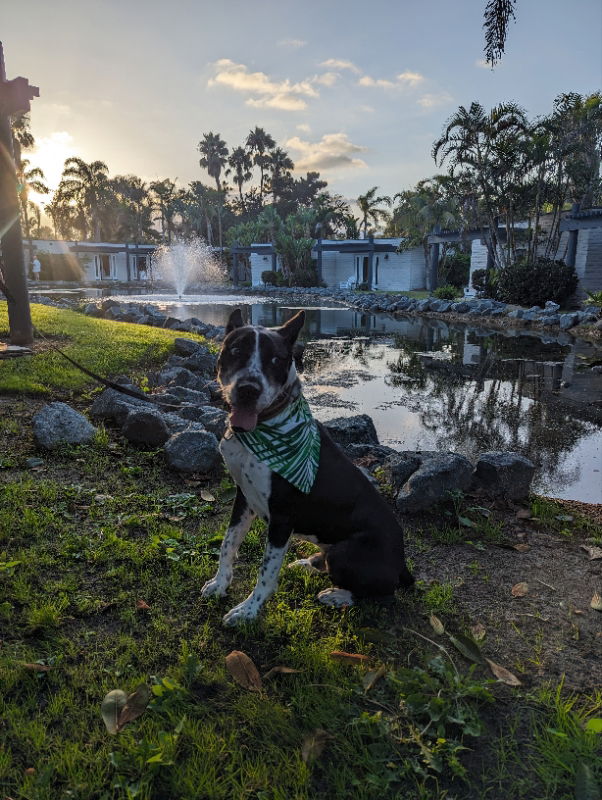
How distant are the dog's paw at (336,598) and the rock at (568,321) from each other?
20.0 meters

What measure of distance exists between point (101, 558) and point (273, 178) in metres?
83.9

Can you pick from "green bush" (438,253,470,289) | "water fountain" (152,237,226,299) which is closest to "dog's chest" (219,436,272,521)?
"green bush" (438,253,470,289)

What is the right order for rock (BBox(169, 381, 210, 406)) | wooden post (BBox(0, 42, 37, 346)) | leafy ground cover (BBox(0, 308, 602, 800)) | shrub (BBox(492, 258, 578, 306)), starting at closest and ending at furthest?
leafy ground cover (BBox(0, 308, 602, 800)) < rock (BBox(169, 381, 210, 406)) < wooden post (BBox(0, 42, 37, 346)) < shrub (BBox(492, 258, 578, 306))

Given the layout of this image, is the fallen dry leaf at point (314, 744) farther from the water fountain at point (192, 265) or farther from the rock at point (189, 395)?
the water fountain at point (192, 265)

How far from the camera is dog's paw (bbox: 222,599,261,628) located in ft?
9.50

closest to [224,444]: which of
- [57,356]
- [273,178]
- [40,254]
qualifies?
[57,356]

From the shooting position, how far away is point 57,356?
8.52m

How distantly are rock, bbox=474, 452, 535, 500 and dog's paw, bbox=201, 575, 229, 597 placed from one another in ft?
9.28

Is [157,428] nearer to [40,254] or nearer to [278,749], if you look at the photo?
[278,749]

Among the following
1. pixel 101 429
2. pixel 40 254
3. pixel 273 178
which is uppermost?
pixel 273 178

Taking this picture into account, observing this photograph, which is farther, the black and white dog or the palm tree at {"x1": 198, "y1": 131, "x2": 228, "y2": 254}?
the palm tree at {"x1": 198, "y1": 131, "x2": 228, "y2": 254}

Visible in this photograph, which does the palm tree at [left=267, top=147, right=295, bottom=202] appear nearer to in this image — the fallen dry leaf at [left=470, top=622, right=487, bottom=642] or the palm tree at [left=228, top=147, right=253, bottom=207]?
the palm tree at [left=228, top=147, right=253, bottom=207]

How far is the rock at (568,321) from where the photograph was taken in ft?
64.9

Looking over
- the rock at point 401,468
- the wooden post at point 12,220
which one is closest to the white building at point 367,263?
the wooden post at point 12,220
